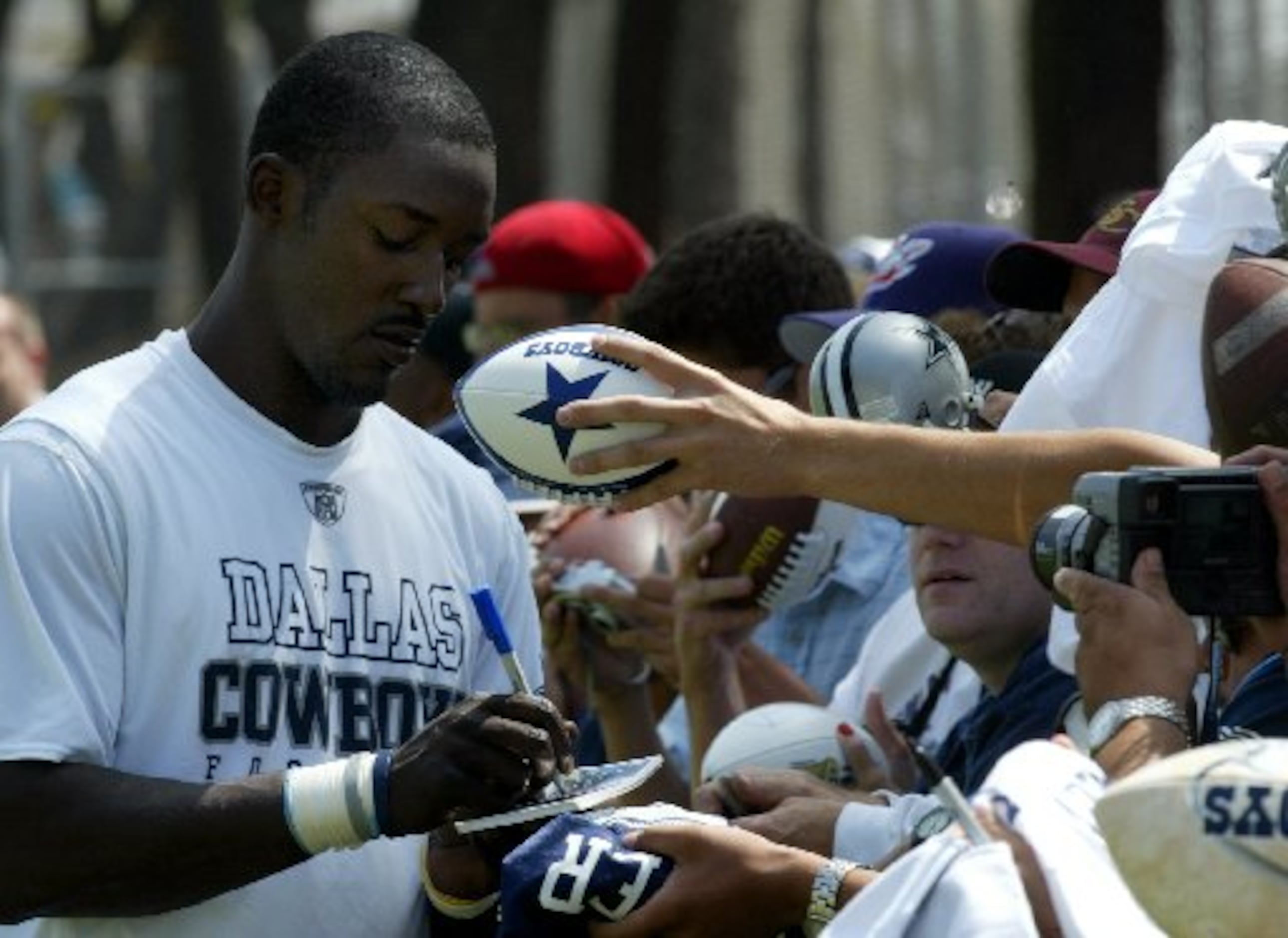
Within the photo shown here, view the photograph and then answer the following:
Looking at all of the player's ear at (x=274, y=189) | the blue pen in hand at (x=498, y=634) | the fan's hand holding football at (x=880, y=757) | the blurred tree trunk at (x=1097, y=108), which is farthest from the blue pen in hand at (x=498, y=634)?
the blurred tree trunk at (x=1097, y=108)

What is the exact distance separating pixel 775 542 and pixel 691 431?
1905 millimetres

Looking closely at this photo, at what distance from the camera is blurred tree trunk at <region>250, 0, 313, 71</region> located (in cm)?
2506

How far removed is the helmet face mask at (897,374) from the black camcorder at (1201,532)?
1.23 m

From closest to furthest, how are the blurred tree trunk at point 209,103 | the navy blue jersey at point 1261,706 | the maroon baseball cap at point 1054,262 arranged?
the navy blue jersey at point 1261,706 < the maroon baseball cap at point 1054,262 < the blurred tree trunk at point 209,103

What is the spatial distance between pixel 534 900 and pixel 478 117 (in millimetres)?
1222

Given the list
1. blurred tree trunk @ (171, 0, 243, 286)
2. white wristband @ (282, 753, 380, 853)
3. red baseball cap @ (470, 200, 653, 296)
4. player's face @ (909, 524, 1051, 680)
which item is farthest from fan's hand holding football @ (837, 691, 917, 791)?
blurred tree trunk @ (171, 0, 243, 286)

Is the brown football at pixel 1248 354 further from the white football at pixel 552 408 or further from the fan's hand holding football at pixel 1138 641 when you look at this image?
the white football at pixel 552 408

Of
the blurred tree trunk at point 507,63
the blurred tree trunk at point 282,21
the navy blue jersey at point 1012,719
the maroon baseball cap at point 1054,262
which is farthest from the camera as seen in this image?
the blurred tree trunk at point 282,21

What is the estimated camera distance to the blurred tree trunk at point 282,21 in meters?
25.1

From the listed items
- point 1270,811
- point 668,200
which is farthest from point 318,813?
point 668,200

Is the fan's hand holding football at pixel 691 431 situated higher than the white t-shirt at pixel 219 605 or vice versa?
the fan's hand holding football at pixel 691 431

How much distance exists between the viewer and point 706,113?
20.0 meters

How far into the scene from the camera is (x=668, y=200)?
16.9 m

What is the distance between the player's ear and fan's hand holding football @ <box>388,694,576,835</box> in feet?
2.74
